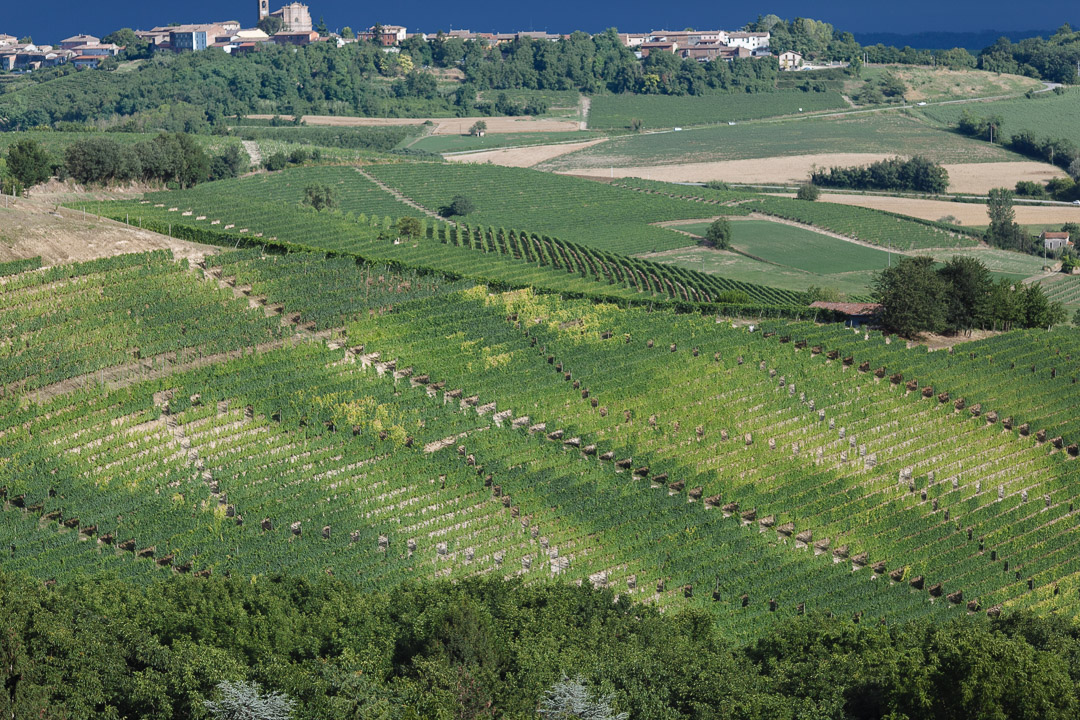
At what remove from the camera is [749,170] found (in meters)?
149

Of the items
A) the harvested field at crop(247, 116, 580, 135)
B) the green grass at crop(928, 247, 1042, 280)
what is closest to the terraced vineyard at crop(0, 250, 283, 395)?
the green grass at crop(928, 247, 1042, 280)

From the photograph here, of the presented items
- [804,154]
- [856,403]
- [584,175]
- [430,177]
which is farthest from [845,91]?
[856,403]

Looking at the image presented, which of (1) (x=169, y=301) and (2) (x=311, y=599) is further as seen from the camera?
(1) (x=169, y=301)

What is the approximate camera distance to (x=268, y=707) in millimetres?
33438

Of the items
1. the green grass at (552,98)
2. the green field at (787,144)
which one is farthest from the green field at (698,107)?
the green field at (787,144)

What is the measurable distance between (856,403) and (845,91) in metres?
141

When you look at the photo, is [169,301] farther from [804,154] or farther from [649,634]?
[804,154]

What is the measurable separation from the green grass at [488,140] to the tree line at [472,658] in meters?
115

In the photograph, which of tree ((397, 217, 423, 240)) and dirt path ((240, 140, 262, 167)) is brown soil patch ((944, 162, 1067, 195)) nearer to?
dirt path ((240, 140, 262, 167))

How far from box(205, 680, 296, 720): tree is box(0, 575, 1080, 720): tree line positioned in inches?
2.0

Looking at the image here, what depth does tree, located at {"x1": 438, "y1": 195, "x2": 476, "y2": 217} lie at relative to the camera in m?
108

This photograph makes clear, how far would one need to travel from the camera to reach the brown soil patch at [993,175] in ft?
468

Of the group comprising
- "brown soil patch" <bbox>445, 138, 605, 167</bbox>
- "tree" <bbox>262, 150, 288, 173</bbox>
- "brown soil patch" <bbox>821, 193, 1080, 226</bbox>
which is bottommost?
"brown soil patch" <bbox>821, 193, 1080, 226</bbox>

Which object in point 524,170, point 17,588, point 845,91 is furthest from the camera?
point 845,91
